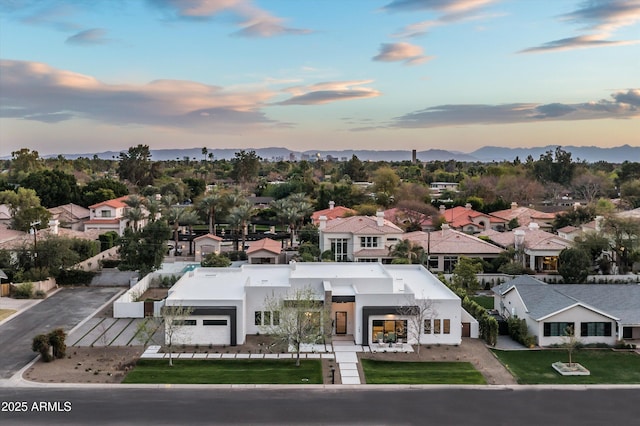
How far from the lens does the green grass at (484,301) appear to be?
45.2 metres

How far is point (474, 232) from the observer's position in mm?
76875

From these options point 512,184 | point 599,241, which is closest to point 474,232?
point 599,241

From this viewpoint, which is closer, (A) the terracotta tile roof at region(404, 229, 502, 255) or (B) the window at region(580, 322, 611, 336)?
(B) the window at region(580, 322, 611, 336)

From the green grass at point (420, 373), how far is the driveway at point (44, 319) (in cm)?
1764

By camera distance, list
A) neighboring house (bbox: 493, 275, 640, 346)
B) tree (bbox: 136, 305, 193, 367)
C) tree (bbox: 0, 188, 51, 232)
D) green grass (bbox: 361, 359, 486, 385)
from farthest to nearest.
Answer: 1. tree (bbox: 0, 188, 51, 232)
2. neighboring house (bbox: 493, 275, 640, 346)
3. tree (bbox: 136, 305, 193, 367)
4. green grass (bbox: 361, 359, 486, 385)

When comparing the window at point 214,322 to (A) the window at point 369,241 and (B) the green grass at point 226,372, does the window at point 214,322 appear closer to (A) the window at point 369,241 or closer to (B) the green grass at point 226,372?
(B) the green grass at point 226,372

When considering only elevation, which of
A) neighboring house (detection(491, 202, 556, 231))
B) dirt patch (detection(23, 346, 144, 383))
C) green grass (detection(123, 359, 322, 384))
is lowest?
green grass (detection(123, 359, 322, 384))

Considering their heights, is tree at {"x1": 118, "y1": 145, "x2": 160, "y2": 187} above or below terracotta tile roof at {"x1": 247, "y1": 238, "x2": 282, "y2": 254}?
above

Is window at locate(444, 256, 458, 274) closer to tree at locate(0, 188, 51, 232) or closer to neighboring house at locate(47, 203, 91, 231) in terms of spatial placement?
tree at locate(0, 188, 51, 232)

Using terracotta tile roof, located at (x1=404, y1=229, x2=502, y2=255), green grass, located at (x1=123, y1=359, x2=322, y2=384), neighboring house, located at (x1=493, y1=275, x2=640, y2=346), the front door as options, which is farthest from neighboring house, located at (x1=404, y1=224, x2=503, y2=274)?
green grass, located at (x1=123, y1=359, x2=322, y2=384)

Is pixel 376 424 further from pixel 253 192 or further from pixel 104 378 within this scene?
pixel 253 192

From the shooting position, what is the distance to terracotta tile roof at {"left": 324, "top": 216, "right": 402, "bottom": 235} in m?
58.5

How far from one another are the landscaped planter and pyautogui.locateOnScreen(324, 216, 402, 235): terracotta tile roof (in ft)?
93.3

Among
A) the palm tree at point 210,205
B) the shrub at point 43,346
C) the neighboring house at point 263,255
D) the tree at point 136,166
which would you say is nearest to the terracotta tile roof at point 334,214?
the palm tree at point 210,205
